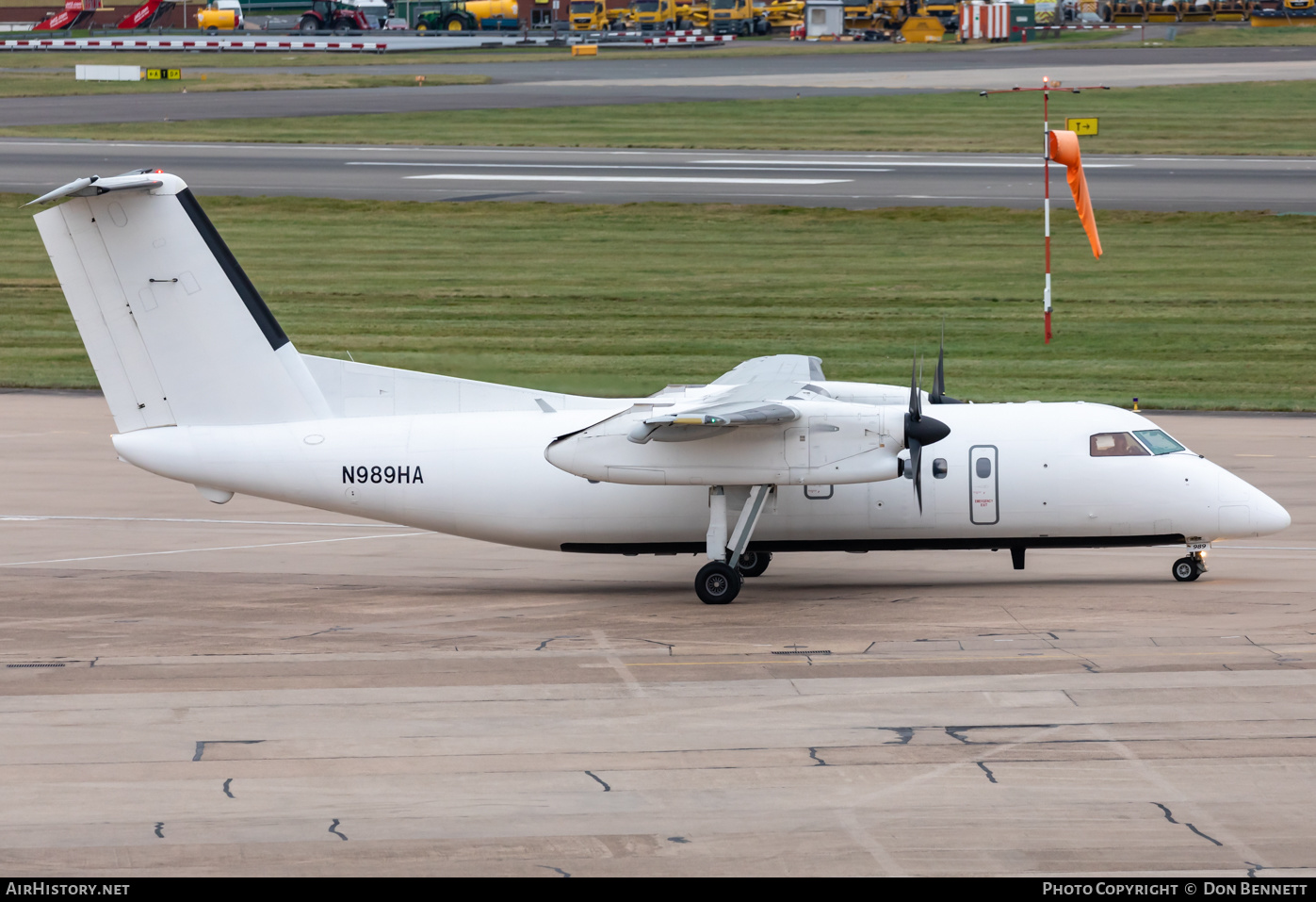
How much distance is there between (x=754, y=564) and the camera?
2175 centimetres

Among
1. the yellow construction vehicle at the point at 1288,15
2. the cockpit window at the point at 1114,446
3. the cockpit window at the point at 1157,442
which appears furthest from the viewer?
the yellow construction vehicle at the point at 1288,15

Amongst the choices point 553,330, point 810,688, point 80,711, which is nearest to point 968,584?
point 810,688

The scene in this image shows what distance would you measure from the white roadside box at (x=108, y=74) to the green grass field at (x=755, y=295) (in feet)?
140

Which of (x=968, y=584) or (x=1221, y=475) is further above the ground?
(x=1221, y=475)

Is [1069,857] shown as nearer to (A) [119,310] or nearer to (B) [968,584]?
(B) [968,584]

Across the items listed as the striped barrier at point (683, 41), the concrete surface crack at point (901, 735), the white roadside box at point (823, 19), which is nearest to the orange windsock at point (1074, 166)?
the concrete surface crack at point (901, 735)

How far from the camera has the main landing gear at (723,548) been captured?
19.9 m

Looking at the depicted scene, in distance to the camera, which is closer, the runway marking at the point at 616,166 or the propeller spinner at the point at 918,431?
the propeller spinner at the point at 918,431

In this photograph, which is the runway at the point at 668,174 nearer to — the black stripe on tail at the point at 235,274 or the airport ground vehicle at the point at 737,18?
the black stripe on tail at the point at 235,274

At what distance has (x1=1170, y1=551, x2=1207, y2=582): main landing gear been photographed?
2073 cm

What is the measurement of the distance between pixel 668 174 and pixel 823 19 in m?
62.5

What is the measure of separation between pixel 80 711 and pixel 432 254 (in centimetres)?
3373

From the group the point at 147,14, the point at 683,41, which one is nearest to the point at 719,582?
the point at 683,41

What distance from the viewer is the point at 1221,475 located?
20.5 m
